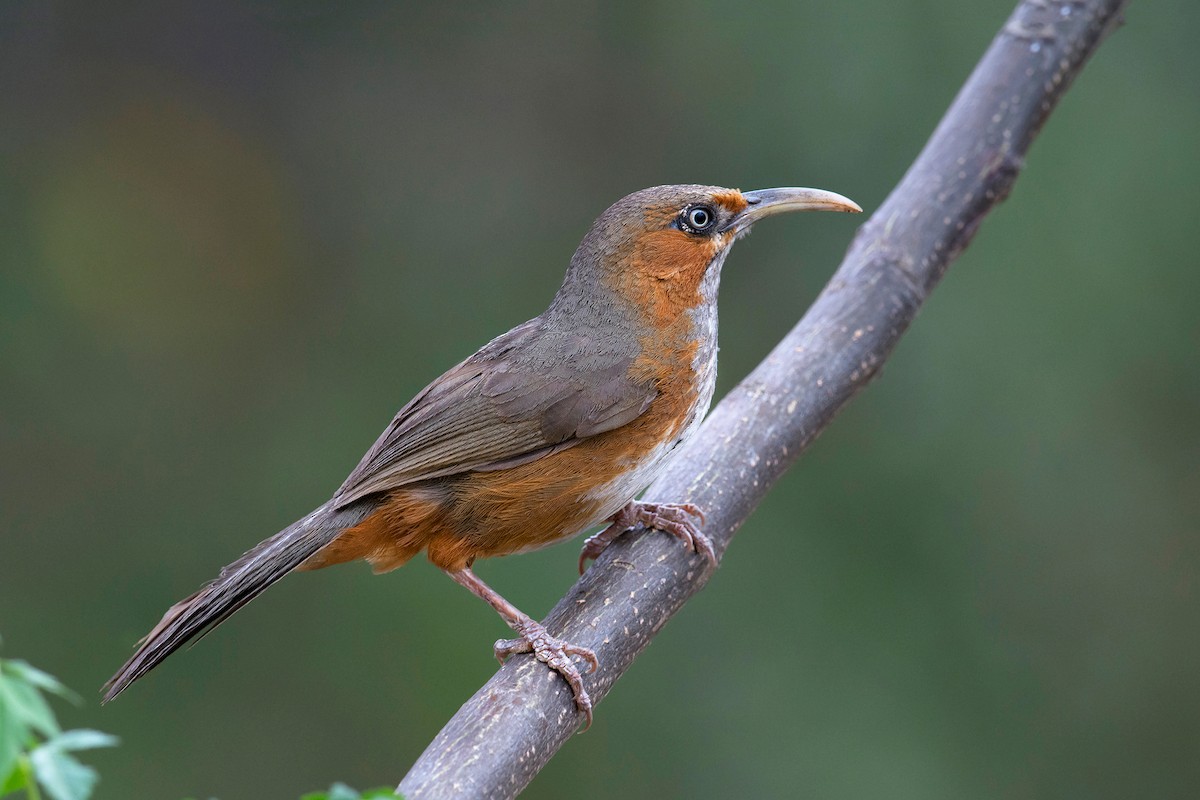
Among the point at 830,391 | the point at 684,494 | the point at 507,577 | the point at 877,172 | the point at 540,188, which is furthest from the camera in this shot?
the point at 540,188

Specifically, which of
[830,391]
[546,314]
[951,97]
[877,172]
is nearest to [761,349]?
[877,172]

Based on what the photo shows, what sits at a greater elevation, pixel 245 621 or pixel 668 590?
pixel 668 590

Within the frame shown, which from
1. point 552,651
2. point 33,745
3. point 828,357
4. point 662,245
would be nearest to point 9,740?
point 33,745

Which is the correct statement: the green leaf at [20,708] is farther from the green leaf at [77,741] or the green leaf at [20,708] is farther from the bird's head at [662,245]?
the bird's head at [662,245]

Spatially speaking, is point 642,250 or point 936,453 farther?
point 936,453

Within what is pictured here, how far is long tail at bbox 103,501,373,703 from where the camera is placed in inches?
103

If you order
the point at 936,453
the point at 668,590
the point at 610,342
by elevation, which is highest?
the point at 610,342

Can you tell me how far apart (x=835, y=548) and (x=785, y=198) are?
90.4 inches

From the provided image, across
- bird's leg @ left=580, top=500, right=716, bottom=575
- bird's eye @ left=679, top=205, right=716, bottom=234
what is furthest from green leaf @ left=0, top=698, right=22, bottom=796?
bird's eye @ left=679, top=205, right=716, bottom=234

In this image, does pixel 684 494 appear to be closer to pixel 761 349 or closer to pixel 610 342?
pixel 610 342

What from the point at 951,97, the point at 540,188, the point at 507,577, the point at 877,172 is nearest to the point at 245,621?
the point at 507,577

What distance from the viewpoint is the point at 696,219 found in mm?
3240

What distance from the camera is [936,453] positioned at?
524cm

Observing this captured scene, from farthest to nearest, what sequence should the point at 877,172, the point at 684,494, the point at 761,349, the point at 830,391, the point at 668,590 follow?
the point at 761,349
the point at 877,172
the point at 830,391
the point at 684,494
the point at 668,590
